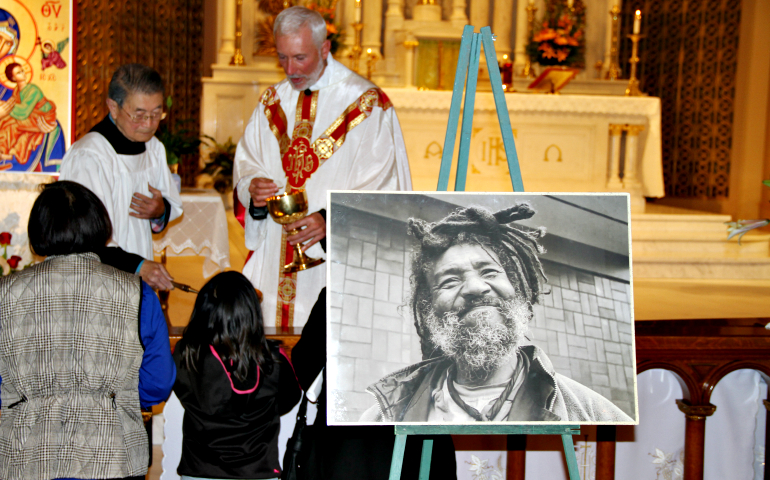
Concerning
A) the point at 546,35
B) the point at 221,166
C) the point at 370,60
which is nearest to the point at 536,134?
the point at 546,35

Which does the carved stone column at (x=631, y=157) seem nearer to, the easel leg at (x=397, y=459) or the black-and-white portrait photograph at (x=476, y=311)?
the black-and-white portrait photograph at (x=476, y=311)

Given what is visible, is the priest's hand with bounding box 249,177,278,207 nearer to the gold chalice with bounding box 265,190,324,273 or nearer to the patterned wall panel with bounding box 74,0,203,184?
the gold chalice with bounding box 265,190,324,273

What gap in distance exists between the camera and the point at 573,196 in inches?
74.9

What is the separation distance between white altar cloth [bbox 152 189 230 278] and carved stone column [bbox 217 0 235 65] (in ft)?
12.4

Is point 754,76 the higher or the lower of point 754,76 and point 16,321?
the higher

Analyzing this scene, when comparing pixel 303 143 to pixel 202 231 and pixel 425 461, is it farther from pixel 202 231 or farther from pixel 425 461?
pixel 202 231

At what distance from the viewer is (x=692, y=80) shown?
1066 cm

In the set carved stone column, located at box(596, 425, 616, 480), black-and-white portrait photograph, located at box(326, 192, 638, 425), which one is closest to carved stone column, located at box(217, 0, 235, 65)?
carved stone column, located at box(596, 425, 616, 480)

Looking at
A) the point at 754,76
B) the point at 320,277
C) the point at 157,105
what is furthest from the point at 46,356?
the point at 754,76

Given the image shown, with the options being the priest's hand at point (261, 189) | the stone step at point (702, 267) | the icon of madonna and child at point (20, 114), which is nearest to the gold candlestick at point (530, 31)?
the stone step at point (702, 267)

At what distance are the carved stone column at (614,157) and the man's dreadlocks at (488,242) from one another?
257 inches

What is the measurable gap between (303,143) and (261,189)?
38 centimetres

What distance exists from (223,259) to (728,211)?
26.3ft

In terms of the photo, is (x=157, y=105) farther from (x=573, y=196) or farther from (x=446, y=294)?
(x=573, y=196)
